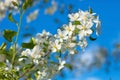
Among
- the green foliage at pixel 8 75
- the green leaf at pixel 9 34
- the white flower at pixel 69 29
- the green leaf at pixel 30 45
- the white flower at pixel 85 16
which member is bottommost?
the green foliage at pixel 8 75

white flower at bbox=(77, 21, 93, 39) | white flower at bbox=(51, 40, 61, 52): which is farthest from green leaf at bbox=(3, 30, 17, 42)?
white flower at bbox=(77, 21, 93, 39)

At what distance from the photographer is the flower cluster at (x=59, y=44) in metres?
2.28

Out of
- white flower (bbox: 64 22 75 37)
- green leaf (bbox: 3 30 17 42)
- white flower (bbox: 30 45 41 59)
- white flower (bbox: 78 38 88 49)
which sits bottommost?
white flower (bbox: 30 45 41 59)

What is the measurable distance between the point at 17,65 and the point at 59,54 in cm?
24

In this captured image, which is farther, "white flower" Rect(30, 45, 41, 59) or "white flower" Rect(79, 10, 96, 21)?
"white flower" Rect(79, 10, 96, 21)

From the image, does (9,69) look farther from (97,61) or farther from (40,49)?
(97,61)

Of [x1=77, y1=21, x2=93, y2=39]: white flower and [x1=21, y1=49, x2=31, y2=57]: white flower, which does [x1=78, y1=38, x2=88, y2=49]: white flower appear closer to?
[x1=77, y1=21, x2=93, y2=39]: white flower

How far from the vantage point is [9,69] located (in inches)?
89.7

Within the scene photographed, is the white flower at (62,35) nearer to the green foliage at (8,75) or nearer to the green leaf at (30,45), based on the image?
the green leaf at (30,45)

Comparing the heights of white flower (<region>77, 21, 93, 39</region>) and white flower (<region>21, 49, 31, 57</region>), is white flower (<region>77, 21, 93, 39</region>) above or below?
above

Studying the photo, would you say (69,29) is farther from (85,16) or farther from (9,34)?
(9,34)

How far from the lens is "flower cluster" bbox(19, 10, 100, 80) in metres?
2.28

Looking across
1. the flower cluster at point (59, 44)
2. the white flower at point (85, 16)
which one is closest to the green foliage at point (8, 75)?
the flower cluster at point (59, 44)

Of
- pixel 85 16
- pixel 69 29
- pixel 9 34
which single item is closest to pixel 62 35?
pixel 69 29
